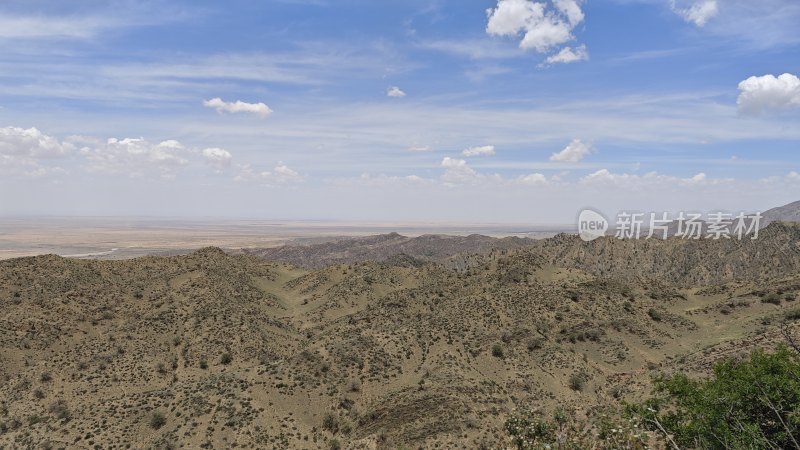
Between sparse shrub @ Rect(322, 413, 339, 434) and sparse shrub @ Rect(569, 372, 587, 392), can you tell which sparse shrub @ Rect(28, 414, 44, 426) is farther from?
sparse shrub @ Rect(569, 372, 587, 392)

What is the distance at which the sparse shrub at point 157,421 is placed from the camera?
140 ft

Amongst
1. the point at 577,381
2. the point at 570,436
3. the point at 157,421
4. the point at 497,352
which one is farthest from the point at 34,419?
the point at 577,381

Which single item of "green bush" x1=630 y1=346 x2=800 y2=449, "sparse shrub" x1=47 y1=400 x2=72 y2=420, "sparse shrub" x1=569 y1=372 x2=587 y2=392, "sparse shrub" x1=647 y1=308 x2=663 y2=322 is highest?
"green bush" x1=630 y1=346 x2=800 y2=449

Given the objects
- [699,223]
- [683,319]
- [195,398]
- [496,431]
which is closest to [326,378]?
[195,398]

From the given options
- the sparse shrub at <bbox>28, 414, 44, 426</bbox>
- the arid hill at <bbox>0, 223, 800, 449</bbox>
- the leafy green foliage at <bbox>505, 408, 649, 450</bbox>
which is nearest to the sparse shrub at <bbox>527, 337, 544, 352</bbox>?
the arid hill at <bbox>0, 223, 800, 449</bbox>

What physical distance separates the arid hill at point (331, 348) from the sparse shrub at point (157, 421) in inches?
6.8

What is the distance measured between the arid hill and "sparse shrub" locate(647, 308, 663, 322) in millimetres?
195

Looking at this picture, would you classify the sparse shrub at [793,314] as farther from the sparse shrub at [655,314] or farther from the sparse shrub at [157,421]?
the sparse shrub at [157,421]

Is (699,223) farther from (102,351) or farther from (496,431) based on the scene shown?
(102,351)

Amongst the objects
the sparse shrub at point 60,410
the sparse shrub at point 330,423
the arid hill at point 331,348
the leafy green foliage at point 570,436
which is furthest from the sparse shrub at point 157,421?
the leafy green foliage at point 570,436

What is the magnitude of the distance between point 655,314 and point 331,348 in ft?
166

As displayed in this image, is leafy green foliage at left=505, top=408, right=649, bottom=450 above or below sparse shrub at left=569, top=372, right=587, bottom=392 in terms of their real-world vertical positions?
above

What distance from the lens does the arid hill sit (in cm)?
4353

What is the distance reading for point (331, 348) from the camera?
188ft
